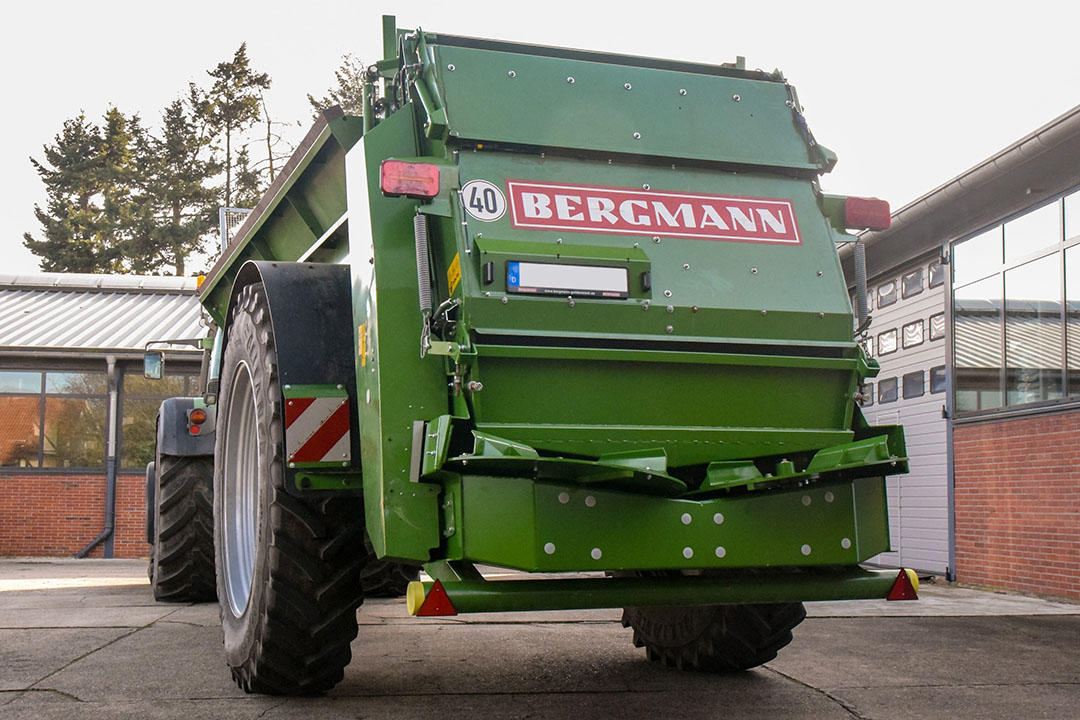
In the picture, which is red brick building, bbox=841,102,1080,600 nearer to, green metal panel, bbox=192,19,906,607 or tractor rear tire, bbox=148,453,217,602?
green metal panel, bbox=192,19,906,607

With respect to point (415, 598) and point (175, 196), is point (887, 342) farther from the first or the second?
point (175, 196)

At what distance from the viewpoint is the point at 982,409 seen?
39.0 feet

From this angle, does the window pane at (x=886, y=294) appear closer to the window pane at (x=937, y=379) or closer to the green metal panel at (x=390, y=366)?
the window pane at (x=937, y=379)

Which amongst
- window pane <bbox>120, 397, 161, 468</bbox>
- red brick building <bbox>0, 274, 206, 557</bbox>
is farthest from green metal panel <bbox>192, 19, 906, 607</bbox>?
window pane <bbox>120, 397, 161, 468</bbox>

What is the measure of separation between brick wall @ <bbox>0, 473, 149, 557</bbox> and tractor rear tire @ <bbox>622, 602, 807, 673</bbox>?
15611mm

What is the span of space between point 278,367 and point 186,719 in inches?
54.4

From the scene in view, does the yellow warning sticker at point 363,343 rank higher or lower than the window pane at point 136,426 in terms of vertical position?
higher

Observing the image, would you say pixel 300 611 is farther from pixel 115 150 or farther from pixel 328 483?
pixel 115 150

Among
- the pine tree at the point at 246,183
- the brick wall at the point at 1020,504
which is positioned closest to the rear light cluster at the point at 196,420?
the brick wall at the point at 1020,504

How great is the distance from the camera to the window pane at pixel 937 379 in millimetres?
12680

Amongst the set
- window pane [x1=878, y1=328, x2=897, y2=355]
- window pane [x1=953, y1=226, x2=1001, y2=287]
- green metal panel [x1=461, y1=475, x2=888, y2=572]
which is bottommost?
green metal panel [x1=461, y1=475, x2=888, y2=572]

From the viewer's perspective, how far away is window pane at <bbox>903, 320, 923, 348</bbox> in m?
13.3

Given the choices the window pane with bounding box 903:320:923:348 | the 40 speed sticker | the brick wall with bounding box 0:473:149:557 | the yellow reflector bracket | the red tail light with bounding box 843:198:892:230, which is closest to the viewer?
the yellow reflector bracket

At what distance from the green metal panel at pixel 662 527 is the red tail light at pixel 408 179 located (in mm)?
1005
